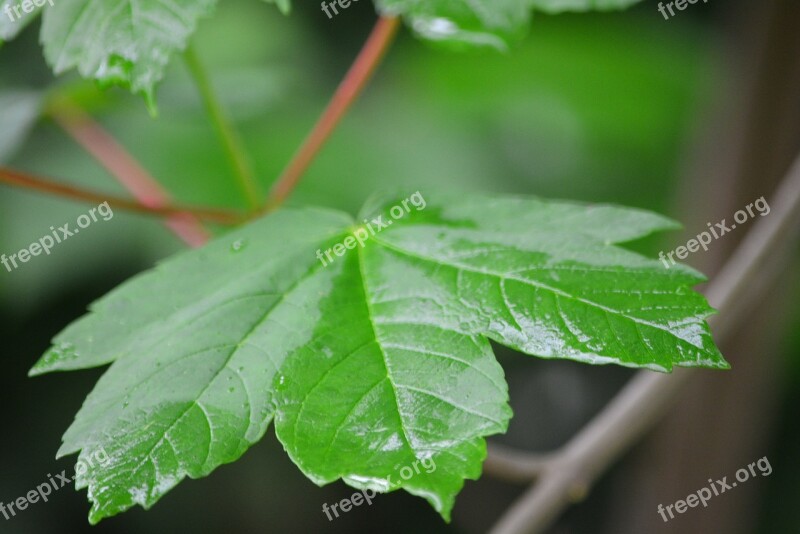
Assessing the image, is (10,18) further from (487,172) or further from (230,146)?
(487,172)

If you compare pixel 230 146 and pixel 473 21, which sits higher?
pixel 473 21

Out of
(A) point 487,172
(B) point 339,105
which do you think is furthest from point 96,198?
(A) point 487,172

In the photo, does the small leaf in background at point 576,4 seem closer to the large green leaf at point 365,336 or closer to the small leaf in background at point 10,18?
the large green leaf at point 365,336

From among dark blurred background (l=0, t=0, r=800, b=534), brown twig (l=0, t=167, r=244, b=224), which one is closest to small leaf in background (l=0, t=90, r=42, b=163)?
dark blurred background (l=0, t=0, r=800, b=534)

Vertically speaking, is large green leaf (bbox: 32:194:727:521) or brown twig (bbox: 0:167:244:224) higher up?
brown twig (bbox: 0:167:244:224)

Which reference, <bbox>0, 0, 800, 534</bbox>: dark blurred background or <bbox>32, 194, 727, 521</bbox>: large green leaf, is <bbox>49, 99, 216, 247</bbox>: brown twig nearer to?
<bbox>0, 0, 800, 534</bbox>: dark blurred background

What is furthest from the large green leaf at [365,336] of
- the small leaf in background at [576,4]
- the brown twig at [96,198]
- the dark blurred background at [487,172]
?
the dark blurred background at [487,172]
